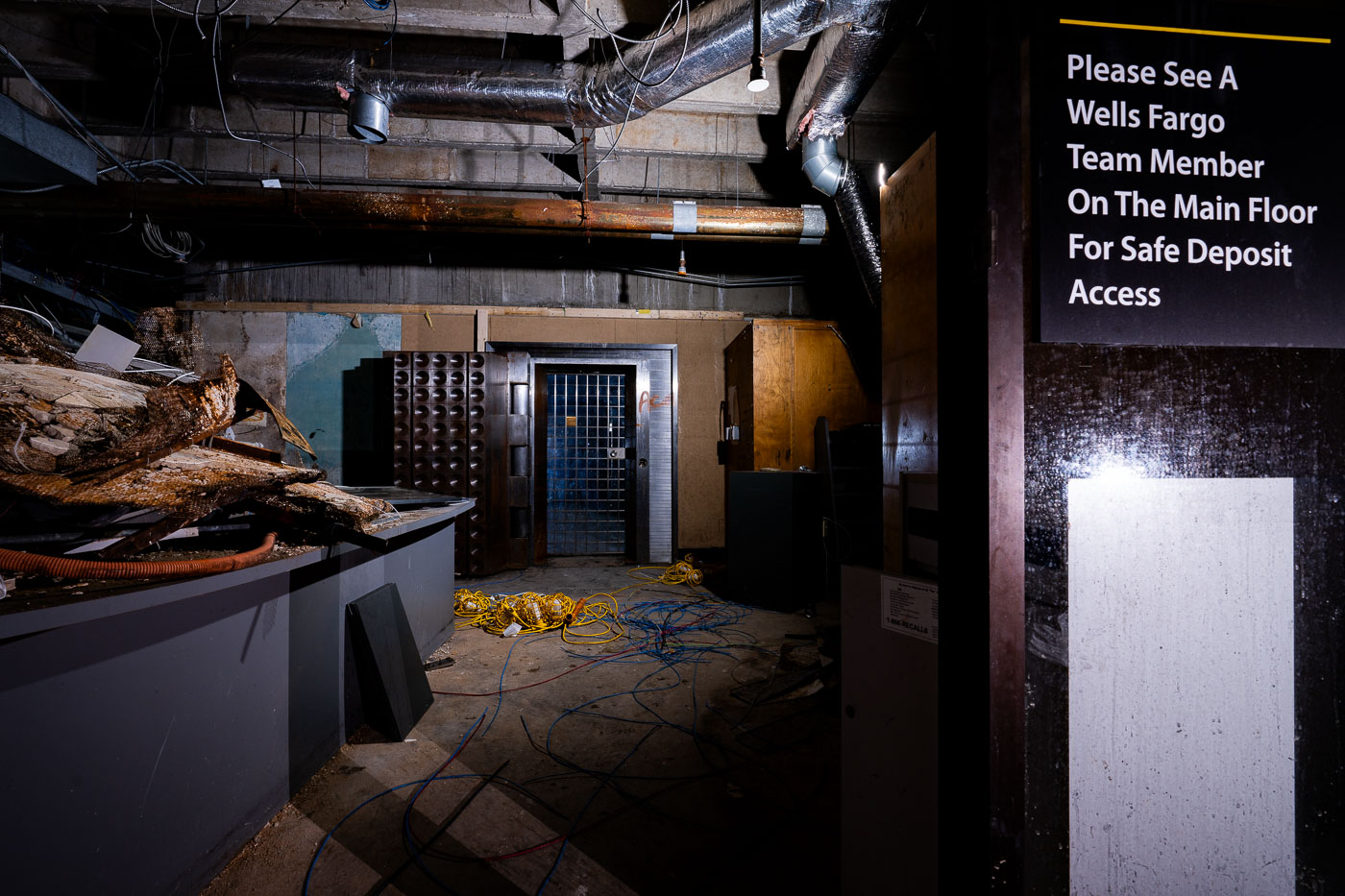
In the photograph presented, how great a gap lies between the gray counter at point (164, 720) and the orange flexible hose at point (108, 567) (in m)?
0.05

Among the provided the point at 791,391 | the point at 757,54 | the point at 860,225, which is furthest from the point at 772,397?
the point at 757,54

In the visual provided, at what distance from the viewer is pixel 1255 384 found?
98cm

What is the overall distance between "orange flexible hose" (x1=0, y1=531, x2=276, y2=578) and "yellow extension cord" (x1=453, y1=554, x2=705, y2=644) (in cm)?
248

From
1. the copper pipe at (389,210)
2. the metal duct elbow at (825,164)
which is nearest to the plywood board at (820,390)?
the copper pipe at (389,210)

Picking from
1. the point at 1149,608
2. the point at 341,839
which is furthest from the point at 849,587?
the point at 341,839

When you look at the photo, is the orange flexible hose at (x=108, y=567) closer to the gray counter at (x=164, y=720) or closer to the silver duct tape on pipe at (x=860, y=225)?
the gray counter at (x=164, y=720)

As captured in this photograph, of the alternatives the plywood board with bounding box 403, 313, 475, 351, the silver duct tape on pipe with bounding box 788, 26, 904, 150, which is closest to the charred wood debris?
the silver duct tape on pipe with bounding box 788, 26, 904, 150

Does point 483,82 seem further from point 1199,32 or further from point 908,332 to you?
point 1199,32

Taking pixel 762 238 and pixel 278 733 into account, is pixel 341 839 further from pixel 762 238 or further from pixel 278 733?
pixel 762 238

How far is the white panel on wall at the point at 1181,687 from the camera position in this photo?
95 cm

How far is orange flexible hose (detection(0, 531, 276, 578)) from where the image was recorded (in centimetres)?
108

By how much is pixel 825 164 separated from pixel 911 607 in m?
4.24

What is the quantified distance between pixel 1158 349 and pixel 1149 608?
0.51 meters

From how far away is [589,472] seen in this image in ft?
21.3
